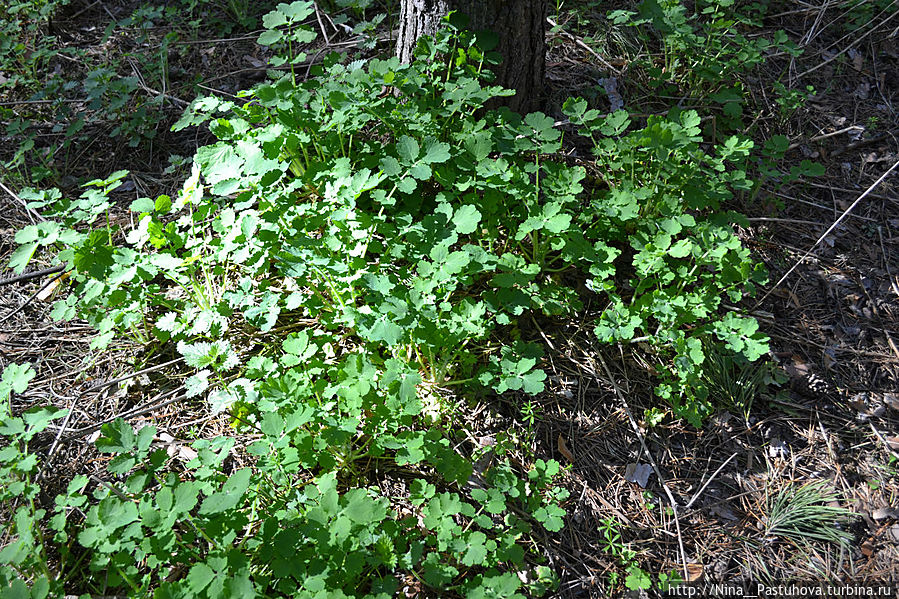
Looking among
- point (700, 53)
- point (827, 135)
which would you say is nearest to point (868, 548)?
point (827, 135)

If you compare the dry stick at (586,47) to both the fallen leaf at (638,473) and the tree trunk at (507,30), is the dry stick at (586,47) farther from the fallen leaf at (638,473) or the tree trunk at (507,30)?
the fallen leaf at (638,473)

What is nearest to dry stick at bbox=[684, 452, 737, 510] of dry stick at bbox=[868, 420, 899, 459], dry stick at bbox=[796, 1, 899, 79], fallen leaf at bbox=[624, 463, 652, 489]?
fallen leaf at bbox=[624, 463, 652, 489]

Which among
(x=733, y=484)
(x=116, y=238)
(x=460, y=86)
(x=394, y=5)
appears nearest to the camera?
(x=733, y=484)

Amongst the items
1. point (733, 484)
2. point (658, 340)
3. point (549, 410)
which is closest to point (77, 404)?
point (549, 410)

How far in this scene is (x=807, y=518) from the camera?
2100 millimetres

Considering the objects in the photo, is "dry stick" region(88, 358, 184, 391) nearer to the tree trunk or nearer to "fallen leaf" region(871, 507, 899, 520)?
the tree trunk

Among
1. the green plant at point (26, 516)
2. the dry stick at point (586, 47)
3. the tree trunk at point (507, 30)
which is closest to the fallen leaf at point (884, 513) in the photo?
the tree trunk at point (507, 30)

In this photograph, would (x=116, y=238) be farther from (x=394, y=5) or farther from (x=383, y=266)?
(x=394, y=5)

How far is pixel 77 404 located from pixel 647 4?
10.2 feet

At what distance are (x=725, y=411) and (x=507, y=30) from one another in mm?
1925

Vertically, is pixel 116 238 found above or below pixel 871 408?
above

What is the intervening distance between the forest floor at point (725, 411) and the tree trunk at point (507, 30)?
0.82 feet

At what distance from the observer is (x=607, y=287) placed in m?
2.37

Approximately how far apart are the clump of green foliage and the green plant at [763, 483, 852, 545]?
1.41 ft
